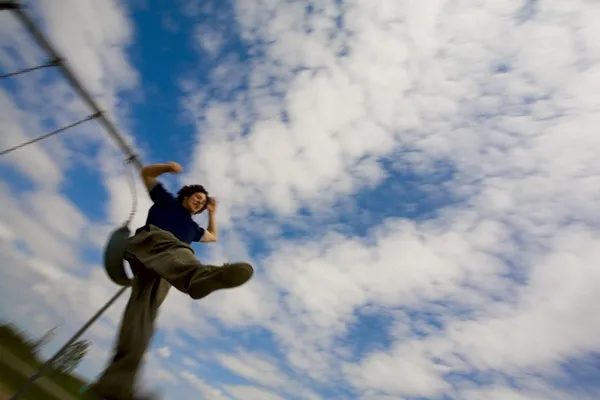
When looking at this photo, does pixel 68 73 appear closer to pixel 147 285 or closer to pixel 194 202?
pixel 194 202

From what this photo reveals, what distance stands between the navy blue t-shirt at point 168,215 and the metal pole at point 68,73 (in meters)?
0.58

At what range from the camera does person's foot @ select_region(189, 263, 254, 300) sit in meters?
2.39

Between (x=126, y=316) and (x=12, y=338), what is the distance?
103 feet

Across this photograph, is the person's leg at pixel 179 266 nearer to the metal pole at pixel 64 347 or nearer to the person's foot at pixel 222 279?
the person's foot at pixel 222 279

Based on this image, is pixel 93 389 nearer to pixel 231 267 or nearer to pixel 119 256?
pixel 119 256

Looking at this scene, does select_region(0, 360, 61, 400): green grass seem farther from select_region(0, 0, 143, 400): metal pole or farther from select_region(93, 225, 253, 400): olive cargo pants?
select_region(93, 225, 253, 400): olive cargo pants

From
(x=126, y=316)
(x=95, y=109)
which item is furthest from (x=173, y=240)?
(x=95, y=109)

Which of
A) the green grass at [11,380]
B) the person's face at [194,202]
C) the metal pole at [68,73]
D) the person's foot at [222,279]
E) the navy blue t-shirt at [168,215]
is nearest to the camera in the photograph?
the person's foot at [222,279]

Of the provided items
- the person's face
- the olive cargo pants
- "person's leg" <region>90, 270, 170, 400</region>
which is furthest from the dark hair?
"person's leg" <region>90, 270, 170, 400</region>

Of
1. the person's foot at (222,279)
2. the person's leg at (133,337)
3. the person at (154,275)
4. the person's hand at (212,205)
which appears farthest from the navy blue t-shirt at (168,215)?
the person's foot at (222,279)

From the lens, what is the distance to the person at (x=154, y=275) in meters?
2.43

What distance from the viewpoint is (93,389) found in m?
2.43

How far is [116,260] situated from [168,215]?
54cm

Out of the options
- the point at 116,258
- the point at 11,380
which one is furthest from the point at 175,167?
the point at 11,380
